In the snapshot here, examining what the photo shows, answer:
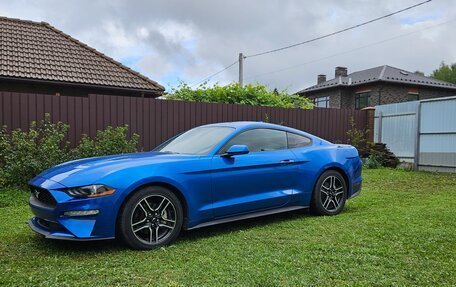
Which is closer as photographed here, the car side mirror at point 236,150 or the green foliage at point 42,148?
the car side mirror at point 236,150

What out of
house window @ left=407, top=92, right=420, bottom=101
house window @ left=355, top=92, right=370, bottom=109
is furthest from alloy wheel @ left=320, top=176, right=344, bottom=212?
house window @ left=407, top=92, right=420, bottom=101

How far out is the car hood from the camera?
4020mm

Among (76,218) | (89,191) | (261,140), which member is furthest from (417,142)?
(76,218)

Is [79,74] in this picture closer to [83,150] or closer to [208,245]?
[83,150]

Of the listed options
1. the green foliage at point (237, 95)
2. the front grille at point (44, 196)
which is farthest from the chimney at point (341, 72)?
the front grille at point (44, 196)

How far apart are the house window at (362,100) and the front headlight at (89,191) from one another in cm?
2779

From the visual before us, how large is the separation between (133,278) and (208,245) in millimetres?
1107

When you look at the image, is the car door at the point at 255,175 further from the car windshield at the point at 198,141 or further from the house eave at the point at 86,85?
the house eave at the point at 86,85

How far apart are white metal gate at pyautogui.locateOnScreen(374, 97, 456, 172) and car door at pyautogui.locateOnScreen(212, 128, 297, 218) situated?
25.0 feet

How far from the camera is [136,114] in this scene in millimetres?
9570

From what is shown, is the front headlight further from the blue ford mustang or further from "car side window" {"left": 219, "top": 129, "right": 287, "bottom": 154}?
"car side window" {"left": 219, "top": 129, "right": 287, "bottom": 154}

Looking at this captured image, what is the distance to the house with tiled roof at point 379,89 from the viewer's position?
2839 centimetres

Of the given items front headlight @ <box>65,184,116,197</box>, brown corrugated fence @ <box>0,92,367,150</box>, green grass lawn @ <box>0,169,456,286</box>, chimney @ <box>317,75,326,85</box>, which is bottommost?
green grass lawn @ <box>0,169,456,286</box>

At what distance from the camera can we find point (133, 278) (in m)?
3.31
